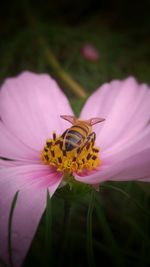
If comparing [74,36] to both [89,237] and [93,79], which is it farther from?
[89,237]

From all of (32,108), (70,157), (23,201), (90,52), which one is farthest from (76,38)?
(23,201)

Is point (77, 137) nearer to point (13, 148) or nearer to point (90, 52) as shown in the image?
point (13, 148)

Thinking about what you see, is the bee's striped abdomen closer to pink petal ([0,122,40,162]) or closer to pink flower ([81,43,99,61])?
pink petal ([0,122,40,162])

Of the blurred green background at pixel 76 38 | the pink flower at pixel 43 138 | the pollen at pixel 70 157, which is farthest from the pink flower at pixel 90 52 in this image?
the pollen at pixel 70 157

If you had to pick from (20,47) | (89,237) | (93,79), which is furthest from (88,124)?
(20,47)

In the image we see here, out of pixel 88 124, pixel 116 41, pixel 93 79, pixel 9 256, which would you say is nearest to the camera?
pixel 9 256

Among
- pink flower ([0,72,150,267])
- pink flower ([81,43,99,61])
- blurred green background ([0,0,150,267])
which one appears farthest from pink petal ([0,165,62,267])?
pink flower ([81,43,99,61])

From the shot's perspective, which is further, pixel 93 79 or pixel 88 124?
pixel 93 79

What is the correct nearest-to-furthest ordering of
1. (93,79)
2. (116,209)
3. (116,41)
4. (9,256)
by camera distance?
(9,256) → (116,209) → (93,79) → (116,41)
